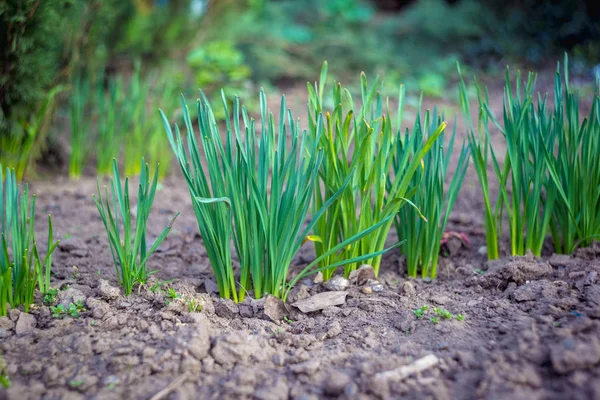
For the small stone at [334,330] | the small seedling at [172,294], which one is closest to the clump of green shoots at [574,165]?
the small stone at [334,330]

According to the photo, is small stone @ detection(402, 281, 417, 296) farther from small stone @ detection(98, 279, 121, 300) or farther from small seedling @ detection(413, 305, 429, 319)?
small stone @ detection(98, 279, 121, 300)

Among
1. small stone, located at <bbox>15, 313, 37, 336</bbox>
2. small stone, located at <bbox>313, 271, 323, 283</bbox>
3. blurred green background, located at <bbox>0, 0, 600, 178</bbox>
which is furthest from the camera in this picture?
blurred green background, located at <bbox>0, 0, 600, 178</bbox>

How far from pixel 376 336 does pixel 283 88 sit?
4.14 metres

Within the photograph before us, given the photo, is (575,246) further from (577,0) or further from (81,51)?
(577,0)

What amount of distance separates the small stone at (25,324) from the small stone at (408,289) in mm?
1355

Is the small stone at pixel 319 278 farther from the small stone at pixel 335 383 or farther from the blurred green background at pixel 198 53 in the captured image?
the blurred green background at pixel 198 53

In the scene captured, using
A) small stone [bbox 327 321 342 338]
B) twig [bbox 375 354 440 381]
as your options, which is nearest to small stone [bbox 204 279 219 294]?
small stone [bbox 327 321 342 338]

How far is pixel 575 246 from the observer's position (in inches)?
90.0

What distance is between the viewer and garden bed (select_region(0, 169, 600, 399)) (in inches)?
58.6

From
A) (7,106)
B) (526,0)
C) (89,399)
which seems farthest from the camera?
(526,0)

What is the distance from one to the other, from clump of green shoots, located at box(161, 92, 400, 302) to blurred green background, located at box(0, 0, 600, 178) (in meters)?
1.70

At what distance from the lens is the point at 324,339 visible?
71.8 inches

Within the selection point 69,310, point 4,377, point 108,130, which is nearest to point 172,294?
point 69,310

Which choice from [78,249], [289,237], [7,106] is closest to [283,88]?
[7,106]
